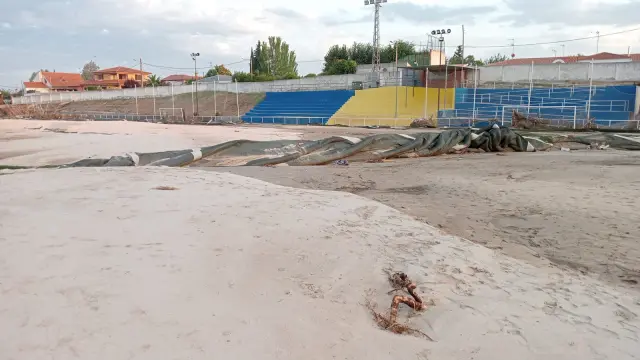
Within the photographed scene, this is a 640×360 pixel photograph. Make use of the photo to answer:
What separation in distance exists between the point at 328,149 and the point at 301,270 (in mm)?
8071

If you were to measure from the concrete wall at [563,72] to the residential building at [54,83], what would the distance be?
254 feet

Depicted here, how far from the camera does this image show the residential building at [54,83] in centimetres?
8906

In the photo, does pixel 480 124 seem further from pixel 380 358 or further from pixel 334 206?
pixel 380 358

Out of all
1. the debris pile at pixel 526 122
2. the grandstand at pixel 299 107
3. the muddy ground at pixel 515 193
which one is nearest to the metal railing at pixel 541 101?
the debris pile at pixel 526 122

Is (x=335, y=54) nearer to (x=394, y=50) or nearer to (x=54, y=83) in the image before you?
(x=394, y=50)

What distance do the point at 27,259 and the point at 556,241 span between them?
5243 millimetres

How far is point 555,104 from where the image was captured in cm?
2741

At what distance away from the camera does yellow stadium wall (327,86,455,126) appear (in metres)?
32.4

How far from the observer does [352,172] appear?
10227 mm

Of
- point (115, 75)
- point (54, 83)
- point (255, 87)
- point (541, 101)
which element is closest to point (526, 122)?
point (541, 101)

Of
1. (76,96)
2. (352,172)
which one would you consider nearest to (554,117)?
(352,172)

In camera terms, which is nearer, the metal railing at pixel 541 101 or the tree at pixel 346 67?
the metal railing at pixel 541 101

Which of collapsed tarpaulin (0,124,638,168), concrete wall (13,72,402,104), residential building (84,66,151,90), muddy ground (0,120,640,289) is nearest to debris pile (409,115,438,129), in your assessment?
concrete wall (13,72,402,104)

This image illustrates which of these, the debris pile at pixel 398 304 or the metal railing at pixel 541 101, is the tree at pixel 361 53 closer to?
the metal railing at pixel 541 101
